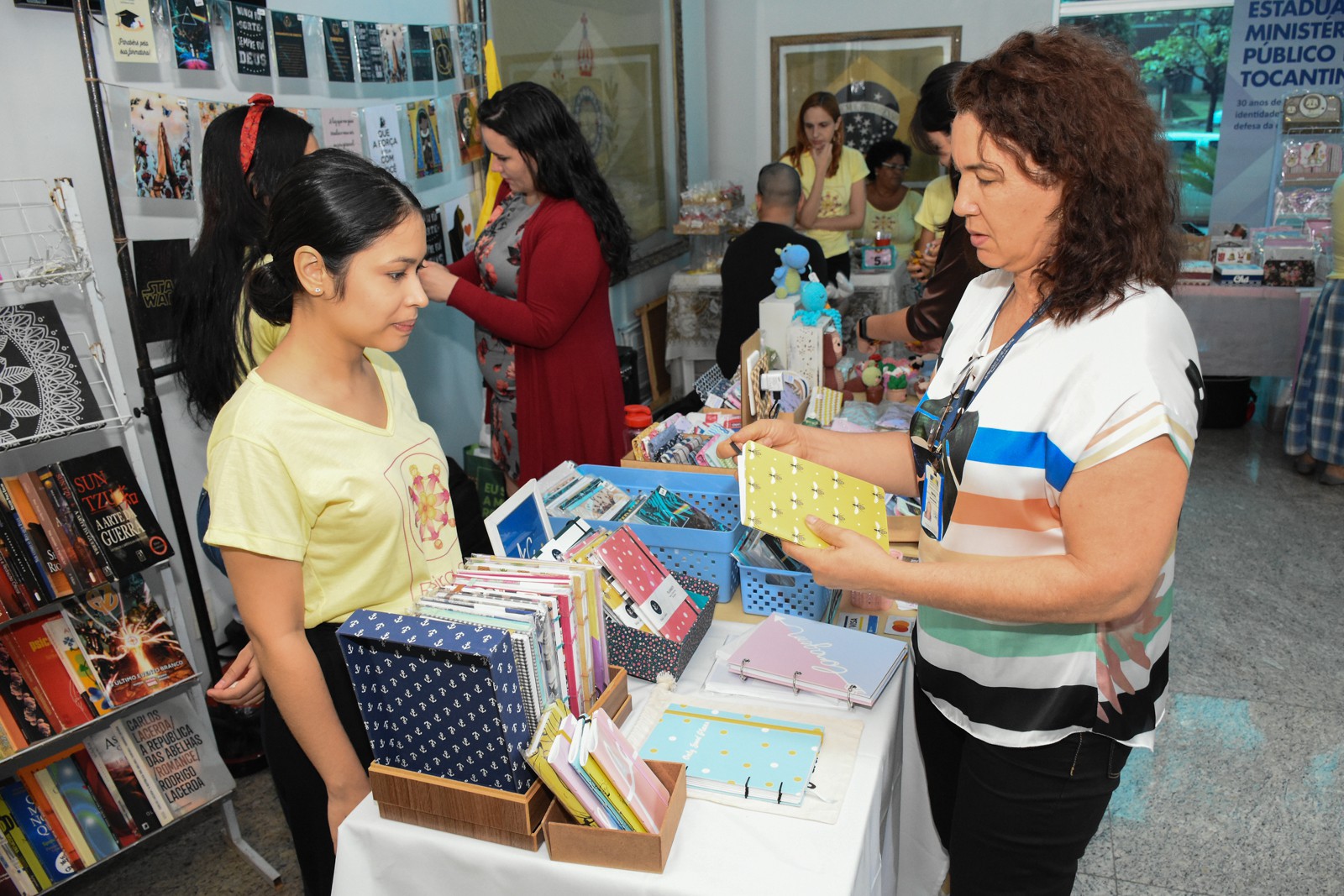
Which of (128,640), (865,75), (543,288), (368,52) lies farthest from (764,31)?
(128,640)

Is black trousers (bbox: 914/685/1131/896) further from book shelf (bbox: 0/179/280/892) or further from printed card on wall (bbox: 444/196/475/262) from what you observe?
printed card on wall (bbox: 444/196/475/262)

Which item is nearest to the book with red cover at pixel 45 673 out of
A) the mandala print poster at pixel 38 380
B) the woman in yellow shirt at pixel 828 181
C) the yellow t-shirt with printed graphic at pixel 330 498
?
the mandala print poster at pixel 38 380

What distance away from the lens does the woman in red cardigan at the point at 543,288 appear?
2754mm

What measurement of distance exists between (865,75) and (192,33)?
5084 mm

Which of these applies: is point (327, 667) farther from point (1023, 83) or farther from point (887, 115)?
point (887, 115)

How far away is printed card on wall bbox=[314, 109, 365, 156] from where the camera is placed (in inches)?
121

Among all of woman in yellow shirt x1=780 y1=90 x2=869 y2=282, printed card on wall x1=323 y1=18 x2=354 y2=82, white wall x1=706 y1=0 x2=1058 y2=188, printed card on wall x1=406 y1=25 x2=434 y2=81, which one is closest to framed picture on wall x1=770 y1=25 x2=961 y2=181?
white wall x1=706 y1=0 x2=1058 y2=188

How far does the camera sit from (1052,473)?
1.20m

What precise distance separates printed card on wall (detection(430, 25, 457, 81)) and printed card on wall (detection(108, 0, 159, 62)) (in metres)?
1.40

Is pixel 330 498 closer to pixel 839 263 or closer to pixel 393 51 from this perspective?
pixel 393 51

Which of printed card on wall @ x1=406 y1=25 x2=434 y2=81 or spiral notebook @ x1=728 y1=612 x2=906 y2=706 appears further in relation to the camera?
printed card on wall @ x1=406 y1=25 x2=434 y2=81

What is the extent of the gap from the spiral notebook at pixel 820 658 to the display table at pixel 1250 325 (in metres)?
4.19

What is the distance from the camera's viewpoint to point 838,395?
2.84m

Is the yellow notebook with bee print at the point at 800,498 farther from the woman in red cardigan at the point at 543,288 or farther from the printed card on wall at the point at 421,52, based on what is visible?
the printed card on wall at the point at 421,52
